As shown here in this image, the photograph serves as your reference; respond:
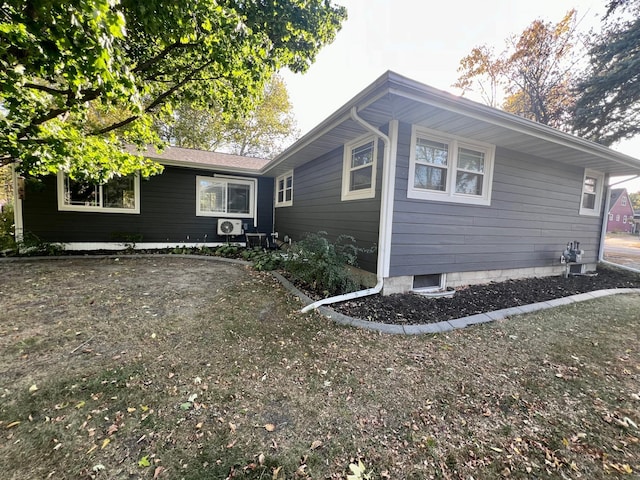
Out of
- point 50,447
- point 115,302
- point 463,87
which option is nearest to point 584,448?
point 50,447

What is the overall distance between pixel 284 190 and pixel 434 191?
521 cm

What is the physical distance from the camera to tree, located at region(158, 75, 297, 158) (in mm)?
17125

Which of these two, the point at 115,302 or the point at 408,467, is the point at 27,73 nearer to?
the point at 115,302

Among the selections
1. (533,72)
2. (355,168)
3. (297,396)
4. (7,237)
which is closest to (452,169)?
(355,168)

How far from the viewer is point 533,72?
13.6 metres

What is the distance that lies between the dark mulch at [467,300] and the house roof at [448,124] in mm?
2490

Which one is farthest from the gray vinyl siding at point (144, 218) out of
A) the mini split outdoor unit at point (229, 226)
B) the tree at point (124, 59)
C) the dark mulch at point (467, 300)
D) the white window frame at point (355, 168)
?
the dark mulch at point (467, 300)

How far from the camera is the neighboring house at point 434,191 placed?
379 centimetres

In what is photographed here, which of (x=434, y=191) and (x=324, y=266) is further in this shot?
(x=434, y=191)

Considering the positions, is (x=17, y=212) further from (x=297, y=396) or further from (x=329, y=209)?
(x=297, y=396)

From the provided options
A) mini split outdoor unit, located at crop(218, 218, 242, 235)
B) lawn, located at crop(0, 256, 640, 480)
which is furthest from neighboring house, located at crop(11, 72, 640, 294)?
mini split outdoor unit, located at crop(218, 218, 242, 235)

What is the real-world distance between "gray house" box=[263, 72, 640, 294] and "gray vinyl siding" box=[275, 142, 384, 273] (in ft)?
0.10

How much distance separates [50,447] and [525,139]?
6.18m

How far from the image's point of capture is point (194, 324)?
303cm
